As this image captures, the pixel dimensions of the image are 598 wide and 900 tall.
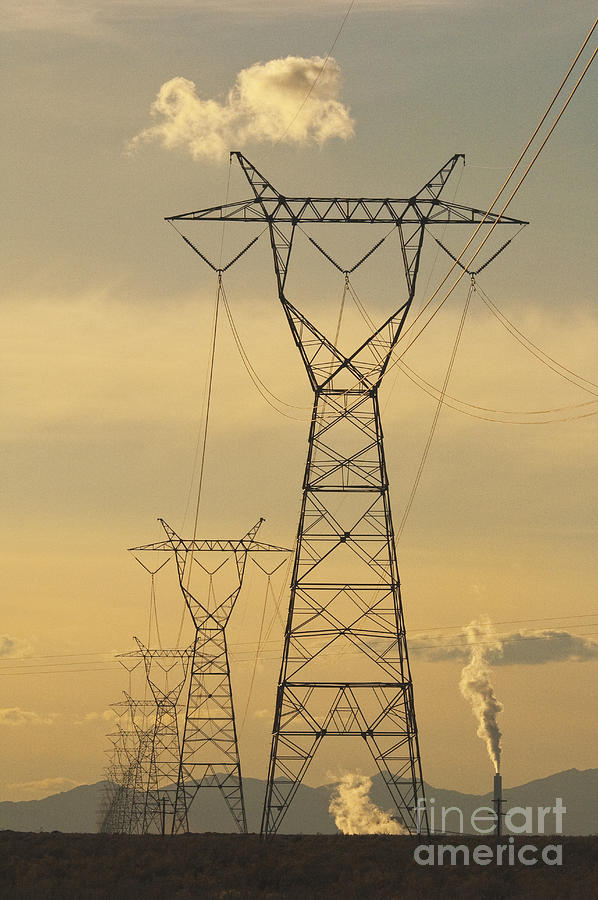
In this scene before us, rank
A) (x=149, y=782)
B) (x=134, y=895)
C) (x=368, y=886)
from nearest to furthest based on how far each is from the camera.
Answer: (x=134, y=895)
(x=368, y=886)
(x=149, y=782)

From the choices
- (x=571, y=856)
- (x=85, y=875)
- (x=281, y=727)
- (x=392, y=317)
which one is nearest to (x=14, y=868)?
(x=85, y=875)

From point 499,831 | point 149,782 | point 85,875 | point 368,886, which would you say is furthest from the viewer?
point 149,782

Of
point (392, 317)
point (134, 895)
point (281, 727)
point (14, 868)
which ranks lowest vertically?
point (134, 895)

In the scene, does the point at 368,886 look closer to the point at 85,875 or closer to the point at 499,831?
the point at 85,875

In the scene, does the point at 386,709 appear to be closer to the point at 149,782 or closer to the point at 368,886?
the point at 368,886

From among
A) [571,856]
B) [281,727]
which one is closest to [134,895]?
[281,727]

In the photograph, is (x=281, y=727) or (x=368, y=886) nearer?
(x=368, y=886)

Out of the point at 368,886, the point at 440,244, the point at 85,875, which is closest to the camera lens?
the point at 368,886

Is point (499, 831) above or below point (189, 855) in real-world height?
above

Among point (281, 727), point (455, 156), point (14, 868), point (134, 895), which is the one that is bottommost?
point (134, 895)

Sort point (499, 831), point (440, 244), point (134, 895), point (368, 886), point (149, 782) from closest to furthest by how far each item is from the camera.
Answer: point (134, 895) < point (368, 886) < point (440, 244) < point (499, 831) < point (149, 782)
